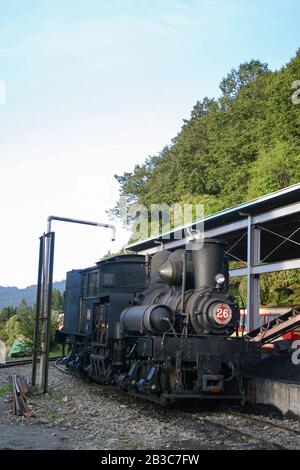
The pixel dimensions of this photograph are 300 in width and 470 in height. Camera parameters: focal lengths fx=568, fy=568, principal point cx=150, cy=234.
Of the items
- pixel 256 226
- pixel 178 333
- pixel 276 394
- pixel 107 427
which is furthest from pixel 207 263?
pixel 256 226

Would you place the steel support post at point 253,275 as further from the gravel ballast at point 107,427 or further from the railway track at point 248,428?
Result: the railway track at point 248,428

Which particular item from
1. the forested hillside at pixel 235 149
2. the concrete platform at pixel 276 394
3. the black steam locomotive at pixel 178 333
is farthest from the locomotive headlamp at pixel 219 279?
the forested hillside at pixel 235 149

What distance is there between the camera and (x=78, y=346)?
16.5m

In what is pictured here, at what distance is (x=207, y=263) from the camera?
10.7 metres

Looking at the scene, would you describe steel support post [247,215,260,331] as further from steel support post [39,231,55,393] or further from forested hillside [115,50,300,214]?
forested hillside [115,50,300,214]

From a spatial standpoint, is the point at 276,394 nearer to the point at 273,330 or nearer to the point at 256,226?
the point at 273,330

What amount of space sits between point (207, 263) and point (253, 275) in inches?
238

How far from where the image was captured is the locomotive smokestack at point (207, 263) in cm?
1066

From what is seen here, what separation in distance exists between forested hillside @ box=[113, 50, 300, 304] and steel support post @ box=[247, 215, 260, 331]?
529 inches

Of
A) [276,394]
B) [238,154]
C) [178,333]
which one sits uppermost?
[238,154]

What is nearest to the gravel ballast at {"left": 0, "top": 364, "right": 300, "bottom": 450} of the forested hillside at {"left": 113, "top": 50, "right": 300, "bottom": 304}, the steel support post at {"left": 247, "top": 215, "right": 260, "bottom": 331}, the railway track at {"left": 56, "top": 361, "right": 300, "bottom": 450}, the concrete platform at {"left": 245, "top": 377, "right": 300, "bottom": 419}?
the railway track at {"left": 56, "top": 361, "right": 300, "bottom": 450}

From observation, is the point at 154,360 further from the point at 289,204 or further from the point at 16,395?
the point at 289,204

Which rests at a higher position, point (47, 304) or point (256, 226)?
point (256, 226)
